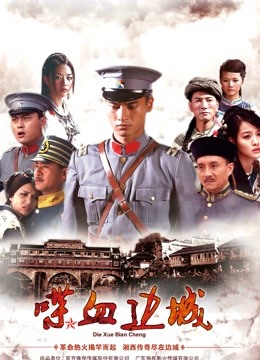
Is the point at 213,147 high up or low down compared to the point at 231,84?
down

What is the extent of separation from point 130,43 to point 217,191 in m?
1.09

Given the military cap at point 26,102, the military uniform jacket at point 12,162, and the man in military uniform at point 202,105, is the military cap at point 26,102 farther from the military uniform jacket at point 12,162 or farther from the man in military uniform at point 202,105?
the man in military uniform at point 202,105

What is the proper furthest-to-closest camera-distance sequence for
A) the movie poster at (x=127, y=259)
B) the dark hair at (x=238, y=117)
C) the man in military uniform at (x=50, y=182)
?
the dark hair at (x=238, y=117)
the man in military uniform at (x=50, y=182)
the movie poster at (x=127, y=259)

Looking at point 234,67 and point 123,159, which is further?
point 234,67

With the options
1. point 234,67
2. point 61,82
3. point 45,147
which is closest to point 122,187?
point 45,147

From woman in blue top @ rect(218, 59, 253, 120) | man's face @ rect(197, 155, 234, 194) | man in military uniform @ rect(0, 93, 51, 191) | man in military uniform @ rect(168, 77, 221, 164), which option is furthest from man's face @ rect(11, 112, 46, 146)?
woman in blue top @ rect(218, 59, 253, 120)

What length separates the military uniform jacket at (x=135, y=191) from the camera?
351 centimetres

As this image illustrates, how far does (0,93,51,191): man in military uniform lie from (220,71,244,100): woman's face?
44.5 inches

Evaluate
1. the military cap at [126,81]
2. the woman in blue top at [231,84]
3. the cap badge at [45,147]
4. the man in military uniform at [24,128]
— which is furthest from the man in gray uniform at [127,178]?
the woman in blue top at [231,84]

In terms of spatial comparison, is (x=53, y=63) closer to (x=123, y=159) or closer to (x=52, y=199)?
(x=123, y=159)

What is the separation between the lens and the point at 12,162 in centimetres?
363

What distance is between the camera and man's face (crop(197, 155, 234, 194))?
3566 millimetres

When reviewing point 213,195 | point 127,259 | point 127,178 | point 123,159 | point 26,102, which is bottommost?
point 127,259

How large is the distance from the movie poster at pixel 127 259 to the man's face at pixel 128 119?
0.07m
